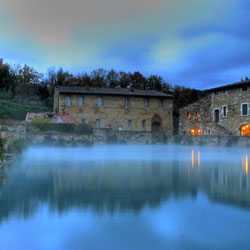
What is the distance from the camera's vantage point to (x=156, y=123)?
41.2m

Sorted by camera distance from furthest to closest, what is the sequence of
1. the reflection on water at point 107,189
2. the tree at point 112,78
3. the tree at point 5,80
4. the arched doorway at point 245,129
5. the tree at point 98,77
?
the tree at point 112,78 → the tree at point 98,77 → the tree at point 5,80 → the arched doorway at point 245,129 → the reflection on water at point 107,189

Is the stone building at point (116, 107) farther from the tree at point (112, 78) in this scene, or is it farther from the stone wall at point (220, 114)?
the tree at point (112, 78)

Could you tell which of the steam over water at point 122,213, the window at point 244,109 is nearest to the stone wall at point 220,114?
the window at point 244,109

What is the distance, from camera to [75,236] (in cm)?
445

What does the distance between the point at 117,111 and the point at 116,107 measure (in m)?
0.50

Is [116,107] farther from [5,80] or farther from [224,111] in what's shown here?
[5,80]

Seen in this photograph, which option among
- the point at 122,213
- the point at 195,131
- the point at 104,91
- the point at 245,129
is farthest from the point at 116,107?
the point at 122,213

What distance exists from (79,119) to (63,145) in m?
13.3

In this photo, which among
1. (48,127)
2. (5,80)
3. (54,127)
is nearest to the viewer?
(48,127)

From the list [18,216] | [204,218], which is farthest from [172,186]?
[18,216]

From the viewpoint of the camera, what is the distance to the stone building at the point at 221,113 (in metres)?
34.0

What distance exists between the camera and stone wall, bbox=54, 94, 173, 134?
3819cm

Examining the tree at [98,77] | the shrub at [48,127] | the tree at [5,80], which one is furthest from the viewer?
the tree at [98,77]

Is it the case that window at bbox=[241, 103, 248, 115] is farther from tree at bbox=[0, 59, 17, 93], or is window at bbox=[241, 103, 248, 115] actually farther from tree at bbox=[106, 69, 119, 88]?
tree at bbox=[0, 59, 17, 93]
